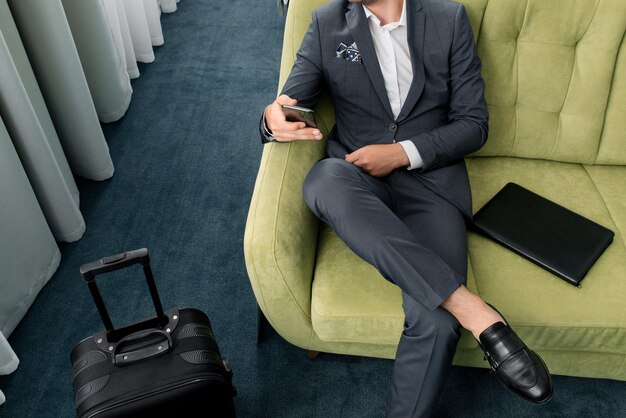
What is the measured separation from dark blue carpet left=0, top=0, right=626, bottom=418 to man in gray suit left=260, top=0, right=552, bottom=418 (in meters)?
0.32

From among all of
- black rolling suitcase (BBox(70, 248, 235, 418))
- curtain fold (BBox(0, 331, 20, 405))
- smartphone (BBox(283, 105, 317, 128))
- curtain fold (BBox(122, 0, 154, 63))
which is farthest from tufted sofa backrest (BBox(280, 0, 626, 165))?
curtain fold (BBox(122, 0, 154, 63))

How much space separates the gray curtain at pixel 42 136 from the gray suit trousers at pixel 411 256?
89 cm

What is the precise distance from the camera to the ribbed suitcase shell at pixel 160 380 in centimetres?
123

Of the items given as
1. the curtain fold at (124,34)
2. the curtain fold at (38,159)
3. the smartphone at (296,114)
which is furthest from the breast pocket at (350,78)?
the curtain fold at (124,34)

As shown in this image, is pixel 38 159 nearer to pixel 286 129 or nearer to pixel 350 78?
pixel 286 129

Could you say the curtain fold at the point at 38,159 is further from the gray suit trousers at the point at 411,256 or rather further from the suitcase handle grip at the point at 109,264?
the gray suit trousers at the point at 411,256

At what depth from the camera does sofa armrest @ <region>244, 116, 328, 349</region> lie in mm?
1337

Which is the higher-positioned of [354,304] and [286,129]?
[286,129]

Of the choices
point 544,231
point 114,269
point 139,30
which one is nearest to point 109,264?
point 114,269

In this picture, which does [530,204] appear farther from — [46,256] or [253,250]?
[46,256]

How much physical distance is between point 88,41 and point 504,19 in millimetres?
1558

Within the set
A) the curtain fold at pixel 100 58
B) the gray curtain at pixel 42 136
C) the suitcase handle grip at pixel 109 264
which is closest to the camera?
the suitcase handle grip at pixel 109 264

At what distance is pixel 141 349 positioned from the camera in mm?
1280

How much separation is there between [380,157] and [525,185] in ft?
→ 1.57
